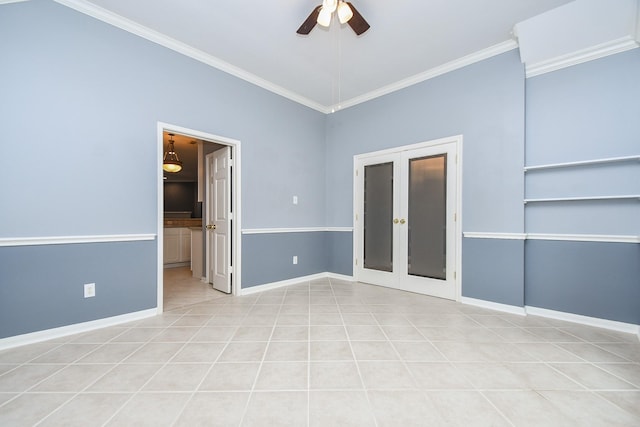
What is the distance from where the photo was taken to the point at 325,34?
279cm

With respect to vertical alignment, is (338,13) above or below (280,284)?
above

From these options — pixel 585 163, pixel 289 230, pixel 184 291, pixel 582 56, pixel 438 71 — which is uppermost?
pixel 438 71

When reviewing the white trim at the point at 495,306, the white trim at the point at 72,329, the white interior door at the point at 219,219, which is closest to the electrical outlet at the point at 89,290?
the white trim at the point at 72,329

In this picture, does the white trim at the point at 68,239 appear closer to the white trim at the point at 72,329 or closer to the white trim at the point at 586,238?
the white trim at the point at 72,329

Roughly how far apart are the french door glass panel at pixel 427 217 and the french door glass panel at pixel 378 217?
0.32 m

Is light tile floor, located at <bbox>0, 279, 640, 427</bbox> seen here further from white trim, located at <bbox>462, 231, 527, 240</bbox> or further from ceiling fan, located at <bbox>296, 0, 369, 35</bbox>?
ceiling fan, located at <bbox>296, 0, 369, 35</bbox>

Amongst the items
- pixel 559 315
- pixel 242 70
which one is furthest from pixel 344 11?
pixel 559 315

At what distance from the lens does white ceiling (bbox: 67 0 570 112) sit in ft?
7.89

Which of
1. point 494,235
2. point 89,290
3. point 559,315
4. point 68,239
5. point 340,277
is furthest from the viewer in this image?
point 340,277

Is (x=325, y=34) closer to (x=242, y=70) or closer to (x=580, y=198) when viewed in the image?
(x=242, y=70)

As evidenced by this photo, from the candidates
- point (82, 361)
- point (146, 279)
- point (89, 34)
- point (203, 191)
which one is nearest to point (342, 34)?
point (89, 34)

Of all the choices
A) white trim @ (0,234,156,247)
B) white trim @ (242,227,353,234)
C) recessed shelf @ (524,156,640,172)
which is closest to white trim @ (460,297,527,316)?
recessed shelf @ (524,156,640,172)

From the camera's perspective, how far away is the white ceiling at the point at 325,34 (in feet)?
7.89

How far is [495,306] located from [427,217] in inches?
50.6
